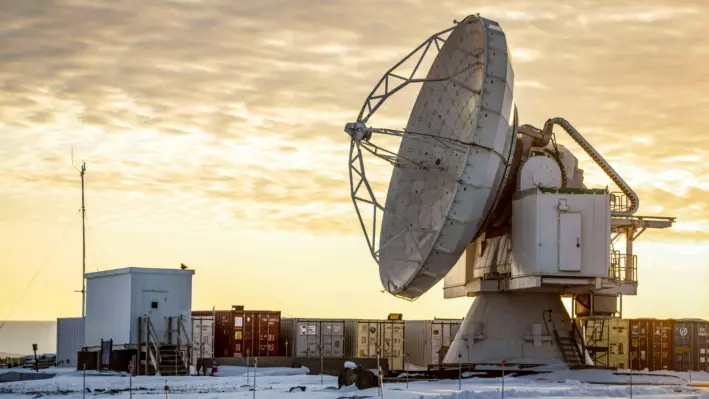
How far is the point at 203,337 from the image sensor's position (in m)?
66.8

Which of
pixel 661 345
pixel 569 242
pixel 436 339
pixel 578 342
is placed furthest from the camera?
pixel 436 339

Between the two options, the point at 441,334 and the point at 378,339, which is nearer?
the point at 378,339

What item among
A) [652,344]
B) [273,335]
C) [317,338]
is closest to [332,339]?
[317,338]

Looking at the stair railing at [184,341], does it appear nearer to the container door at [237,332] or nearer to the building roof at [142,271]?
the building roof at [142,271]

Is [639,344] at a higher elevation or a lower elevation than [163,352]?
higher

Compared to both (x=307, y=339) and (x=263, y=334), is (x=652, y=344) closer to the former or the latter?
(x=307, y=339)

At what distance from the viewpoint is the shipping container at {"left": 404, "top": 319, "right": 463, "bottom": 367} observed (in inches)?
2731

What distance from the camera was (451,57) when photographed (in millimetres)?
49750

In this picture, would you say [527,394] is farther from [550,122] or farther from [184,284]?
[184,284]

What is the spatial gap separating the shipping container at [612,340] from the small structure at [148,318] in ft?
61.3

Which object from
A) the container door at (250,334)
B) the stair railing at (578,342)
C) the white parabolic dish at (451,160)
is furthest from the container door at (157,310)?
the stair railing at (578,342)

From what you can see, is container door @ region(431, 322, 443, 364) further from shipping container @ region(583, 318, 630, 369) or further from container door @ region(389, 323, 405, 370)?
shipping container @ region(583, 318, 630, 369)

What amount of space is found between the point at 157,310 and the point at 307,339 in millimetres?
13453

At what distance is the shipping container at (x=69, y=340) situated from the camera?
70062 millimetres
